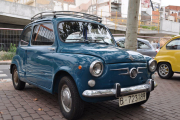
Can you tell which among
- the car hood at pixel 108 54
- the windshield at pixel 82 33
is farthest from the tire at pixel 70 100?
the windshield at pixel 82 33

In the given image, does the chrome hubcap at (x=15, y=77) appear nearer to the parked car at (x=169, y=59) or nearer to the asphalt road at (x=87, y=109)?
the asphalt road at (x=87, y=109)

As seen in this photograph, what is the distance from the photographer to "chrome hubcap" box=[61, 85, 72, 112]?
135 inches

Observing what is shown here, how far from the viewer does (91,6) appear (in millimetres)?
40656

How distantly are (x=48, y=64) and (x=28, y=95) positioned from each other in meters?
1.69

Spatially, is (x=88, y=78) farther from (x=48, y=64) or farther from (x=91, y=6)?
(x=91, y=6)

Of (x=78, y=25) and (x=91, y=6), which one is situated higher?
(x=91, y=6)

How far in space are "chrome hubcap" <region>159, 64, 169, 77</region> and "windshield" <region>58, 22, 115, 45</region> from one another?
452cm

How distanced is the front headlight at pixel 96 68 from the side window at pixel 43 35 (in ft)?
4.52

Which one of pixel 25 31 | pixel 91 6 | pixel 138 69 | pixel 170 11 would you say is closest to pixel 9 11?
pixel 25 31

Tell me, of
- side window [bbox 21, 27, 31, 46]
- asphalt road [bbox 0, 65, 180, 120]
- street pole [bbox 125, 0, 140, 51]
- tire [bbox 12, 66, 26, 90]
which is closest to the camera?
asphalt road [bbox 0, 65, 180, 120]

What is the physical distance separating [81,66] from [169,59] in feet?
19.4

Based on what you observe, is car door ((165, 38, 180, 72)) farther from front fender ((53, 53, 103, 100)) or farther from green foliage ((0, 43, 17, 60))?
green foliage ((0, 43, 17, 60))

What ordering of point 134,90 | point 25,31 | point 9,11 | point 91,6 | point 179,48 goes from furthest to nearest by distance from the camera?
point 91,6
point 9,11
point 179,48
point 25,31
point 134,90

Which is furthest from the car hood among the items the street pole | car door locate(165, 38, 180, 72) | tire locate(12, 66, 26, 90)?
car door locate(165, 38, 180, 72)
